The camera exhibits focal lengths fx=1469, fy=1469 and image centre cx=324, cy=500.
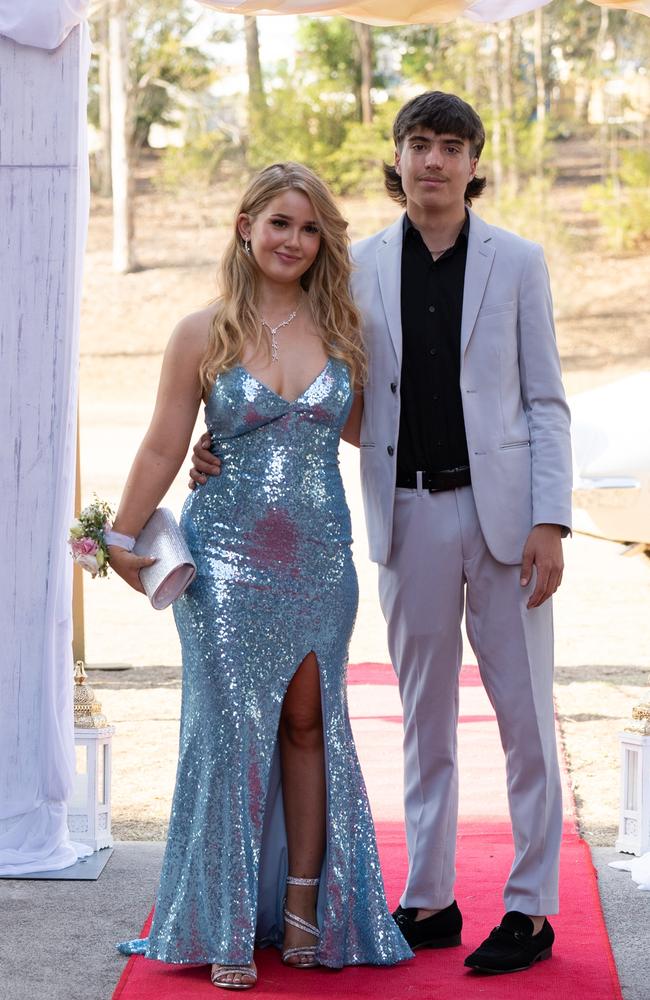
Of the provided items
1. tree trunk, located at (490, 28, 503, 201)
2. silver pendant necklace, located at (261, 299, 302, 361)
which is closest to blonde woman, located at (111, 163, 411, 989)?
silver pendant necklace, located at (261, 299, 302, 361)

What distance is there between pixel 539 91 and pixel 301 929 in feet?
92.3

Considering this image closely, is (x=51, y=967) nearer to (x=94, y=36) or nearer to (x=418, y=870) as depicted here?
(x=418, y=870)

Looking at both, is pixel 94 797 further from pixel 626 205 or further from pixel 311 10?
pixel 626 205

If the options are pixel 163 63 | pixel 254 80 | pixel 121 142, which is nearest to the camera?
pixel 121 142

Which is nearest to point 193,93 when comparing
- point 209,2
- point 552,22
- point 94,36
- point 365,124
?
point 94,36

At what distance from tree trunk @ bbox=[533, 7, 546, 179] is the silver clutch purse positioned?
82.8 ft

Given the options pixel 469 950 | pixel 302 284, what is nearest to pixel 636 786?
pixel 469 950

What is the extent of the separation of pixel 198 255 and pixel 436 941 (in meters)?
24.1

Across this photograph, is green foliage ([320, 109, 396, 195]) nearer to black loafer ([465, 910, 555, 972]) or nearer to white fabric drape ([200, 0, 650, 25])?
white fabric drape ([200, 0, 650, 25])

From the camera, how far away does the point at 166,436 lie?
3412 millimetres

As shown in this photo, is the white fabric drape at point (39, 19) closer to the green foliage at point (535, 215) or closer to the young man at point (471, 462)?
the young man at point (471, 462)

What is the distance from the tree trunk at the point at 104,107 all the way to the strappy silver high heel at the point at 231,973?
28122 mm

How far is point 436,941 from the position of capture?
3.61m

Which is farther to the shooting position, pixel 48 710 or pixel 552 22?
pixel 552 22
